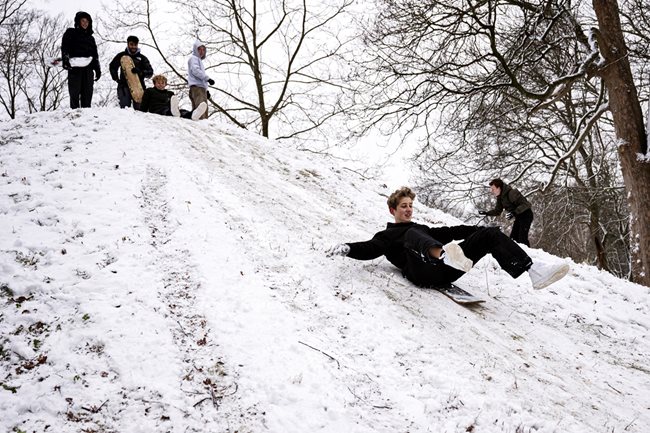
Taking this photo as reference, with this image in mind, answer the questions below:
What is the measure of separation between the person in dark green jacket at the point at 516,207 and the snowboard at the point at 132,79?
27.5 feet

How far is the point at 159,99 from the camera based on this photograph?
31.9ft

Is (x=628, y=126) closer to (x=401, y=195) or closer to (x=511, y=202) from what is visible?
(x=511, y=202)

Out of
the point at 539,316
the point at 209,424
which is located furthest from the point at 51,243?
the point at 539,316

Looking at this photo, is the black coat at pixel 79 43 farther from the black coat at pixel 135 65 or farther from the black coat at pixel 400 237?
the black coat at pixel 400 237

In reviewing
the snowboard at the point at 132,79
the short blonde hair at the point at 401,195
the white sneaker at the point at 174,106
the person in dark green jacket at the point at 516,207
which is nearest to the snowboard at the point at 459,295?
the short blonde hair at the point at 401,195

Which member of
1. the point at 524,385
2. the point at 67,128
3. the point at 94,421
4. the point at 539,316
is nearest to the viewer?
the point at 94,421

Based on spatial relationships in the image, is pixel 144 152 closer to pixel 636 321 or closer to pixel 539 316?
pixel 539 316

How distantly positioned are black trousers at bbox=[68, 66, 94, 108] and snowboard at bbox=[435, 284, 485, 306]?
8.53m

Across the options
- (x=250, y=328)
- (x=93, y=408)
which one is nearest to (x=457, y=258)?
(x=250, y=328)

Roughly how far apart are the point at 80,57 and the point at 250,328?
8.13m

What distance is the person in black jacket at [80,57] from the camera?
27.5 feet

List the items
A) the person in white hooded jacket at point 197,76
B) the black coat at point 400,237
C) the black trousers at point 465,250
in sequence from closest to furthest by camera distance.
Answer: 1. the black trousers at point 465,250
2. the black coat at point 400,237
3. the person in white hooded jacket at point 197,76

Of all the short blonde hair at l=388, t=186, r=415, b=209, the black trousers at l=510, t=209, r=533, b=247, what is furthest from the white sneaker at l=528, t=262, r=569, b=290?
the black trousers at l=510, t=209, r=533, b=247

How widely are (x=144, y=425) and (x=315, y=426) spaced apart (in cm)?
91
